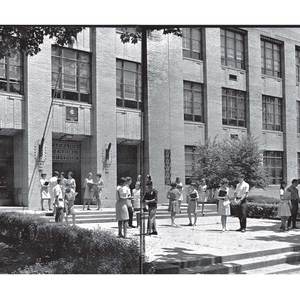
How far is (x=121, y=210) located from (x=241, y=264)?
295 centimetres

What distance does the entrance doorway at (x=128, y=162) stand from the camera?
11.1 metres

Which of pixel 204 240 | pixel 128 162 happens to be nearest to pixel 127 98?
pixel 128 162

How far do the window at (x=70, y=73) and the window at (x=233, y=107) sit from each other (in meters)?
3.77

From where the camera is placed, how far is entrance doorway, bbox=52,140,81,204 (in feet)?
39.6

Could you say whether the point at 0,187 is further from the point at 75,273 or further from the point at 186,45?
the point at 186,45

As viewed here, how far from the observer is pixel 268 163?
1079 centimetres

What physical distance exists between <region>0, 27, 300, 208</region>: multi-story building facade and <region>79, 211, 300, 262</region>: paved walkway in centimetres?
81

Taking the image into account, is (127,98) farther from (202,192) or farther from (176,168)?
(202,192)

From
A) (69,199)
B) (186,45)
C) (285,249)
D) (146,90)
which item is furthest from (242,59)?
(69,199)

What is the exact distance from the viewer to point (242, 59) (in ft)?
36.0

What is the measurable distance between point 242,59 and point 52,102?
6.39 meters
